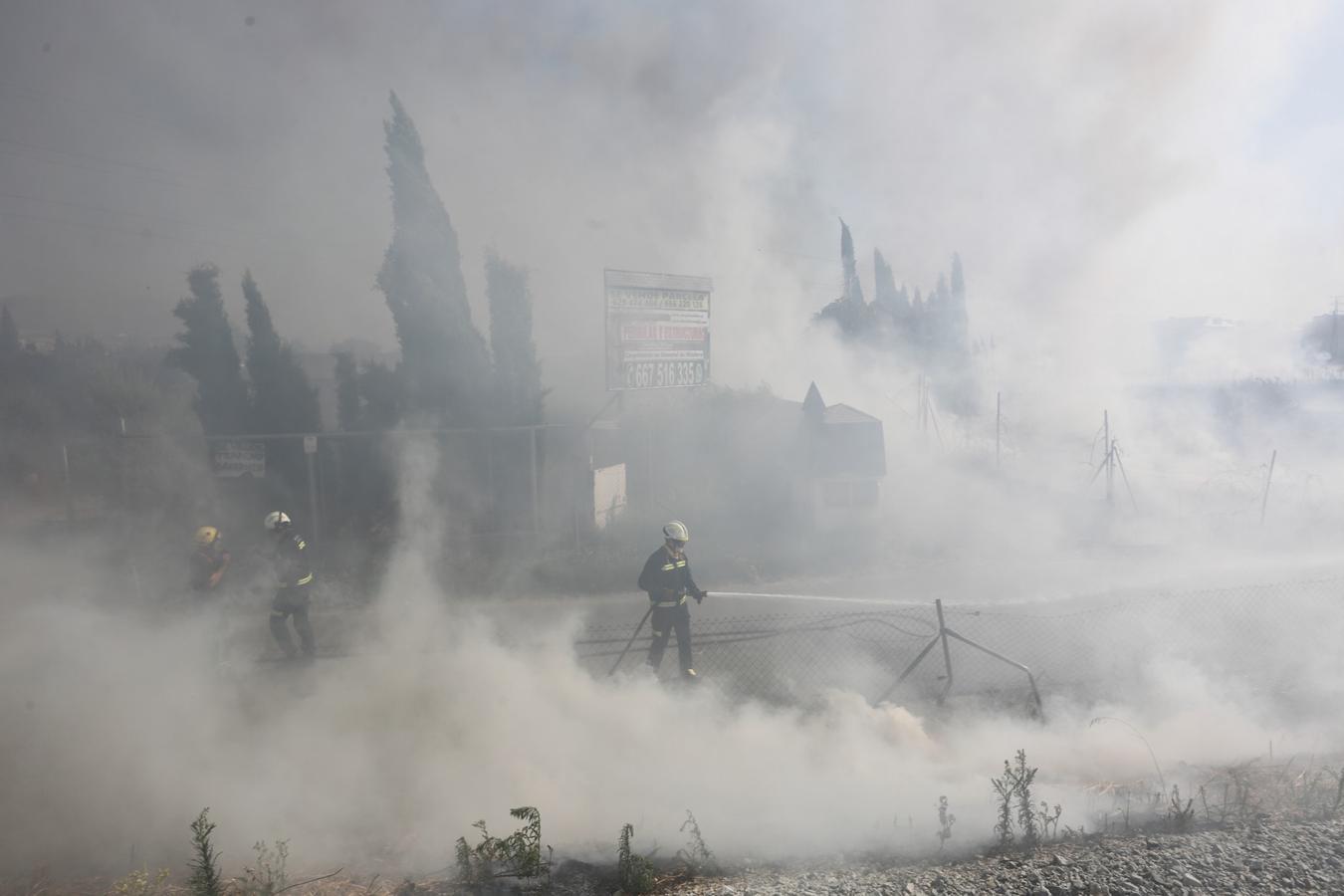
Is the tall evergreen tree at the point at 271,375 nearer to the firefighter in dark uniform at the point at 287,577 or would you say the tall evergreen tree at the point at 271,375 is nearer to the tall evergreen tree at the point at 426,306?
the tall evergreen tree at the point at 426,306

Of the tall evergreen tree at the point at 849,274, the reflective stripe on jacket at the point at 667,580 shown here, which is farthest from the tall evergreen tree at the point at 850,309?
the reflective stripe on jacket at the point at 667,580

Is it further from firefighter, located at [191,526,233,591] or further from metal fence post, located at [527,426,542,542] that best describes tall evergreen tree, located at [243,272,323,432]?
firefighter, located at [191,526,233,591]

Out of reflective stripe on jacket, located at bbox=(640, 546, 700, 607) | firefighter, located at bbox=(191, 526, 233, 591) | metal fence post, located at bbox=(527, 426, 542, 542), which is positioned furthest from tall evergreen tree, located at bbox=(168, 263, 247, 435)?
reflective stripe on jacket, located at bbox=(640, 546, 700, 607)

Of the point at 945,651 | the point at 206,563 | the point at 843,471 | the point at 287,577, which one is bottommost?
the point at 945,651

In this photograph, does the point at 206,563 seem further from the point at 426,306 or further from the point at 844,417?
the point at 844,417

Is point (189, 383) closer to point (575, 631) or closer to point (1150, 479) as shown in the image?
point (575, 631)

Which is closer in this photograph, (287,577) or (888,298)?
(287,577)

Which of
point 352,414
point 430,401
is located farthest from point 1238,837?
point 352,414

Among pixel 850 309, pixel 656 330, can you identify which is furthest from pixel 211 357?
pixel 850 309

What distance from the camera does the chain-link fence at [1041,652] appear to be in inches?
288

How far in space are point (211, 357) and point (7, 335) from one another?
51.2ft

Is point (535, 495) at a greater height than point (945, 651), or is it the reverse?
point (535, 495)

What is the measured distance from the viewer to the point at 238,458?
13477 mm

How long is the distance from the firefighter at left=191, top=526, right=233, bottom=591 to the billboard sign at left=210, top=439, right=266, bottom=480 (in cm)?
587
